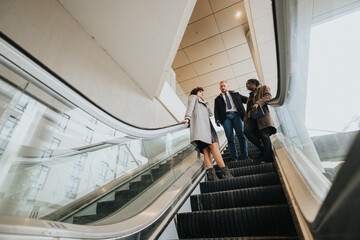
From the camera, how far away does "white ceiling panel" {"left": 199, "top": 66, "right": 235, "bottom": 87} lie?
349 inches

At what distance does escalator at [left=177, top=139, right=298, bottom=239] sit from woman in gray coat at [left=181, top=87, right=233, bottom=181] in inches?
21.0

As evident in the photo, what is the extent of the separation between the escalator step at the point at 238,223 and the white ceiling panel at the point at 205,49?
20.9ft

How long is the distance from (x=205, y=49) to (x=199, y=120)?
200 inches

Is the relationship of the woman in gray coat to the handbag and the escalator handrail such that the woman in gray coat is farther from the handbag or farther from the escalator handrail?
the escalator handrail

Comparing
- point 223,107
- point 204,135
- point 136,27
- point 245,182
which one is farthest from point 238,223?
point 136,27

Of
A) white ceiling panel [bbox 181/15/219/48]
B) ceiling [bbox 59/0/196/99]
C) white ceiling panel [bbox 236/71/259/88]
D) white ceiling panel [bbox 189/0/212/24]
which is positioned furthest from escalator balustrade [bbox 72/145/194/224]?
white ceiling panel [bbox 236/71/259/88]

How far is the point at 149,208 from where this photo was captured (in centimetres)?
192

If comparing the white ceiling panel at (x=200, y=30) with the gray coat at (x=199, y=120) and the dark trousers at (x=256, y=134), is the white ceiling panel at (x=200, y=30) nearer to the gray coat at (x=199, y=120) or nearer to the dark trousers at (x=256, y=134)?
the gray coat at (x=199, y=120)

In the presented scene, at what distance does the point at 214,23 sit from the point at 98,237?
6772 mm

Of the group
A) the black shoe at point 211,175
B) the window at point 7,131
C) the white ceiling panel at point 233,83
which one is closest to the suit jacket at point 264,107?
the black shoe at point 211,175

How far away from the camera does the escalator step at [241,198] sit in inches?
84.8

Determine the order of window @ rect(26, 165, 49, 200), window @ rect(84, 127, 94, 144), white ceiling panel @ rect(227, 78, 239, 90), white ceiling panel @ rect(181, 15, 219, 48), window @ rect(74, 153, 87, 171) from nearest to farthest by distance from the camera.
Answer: window @ rect(26, 165, 49, 200)
window @ rect(74, 153, 87, 171)
window @ rect(84, 127, 94, 144)
white ceiling panel @ rect(181, 15, 219, 48)
white ceiling panel @ rect(227, 78, 239, 90)

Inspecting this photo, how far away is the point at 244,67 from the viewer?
876 cm

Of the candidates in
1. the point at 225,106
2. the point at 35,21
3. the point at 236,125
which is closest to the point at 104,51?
the point at 35,21
